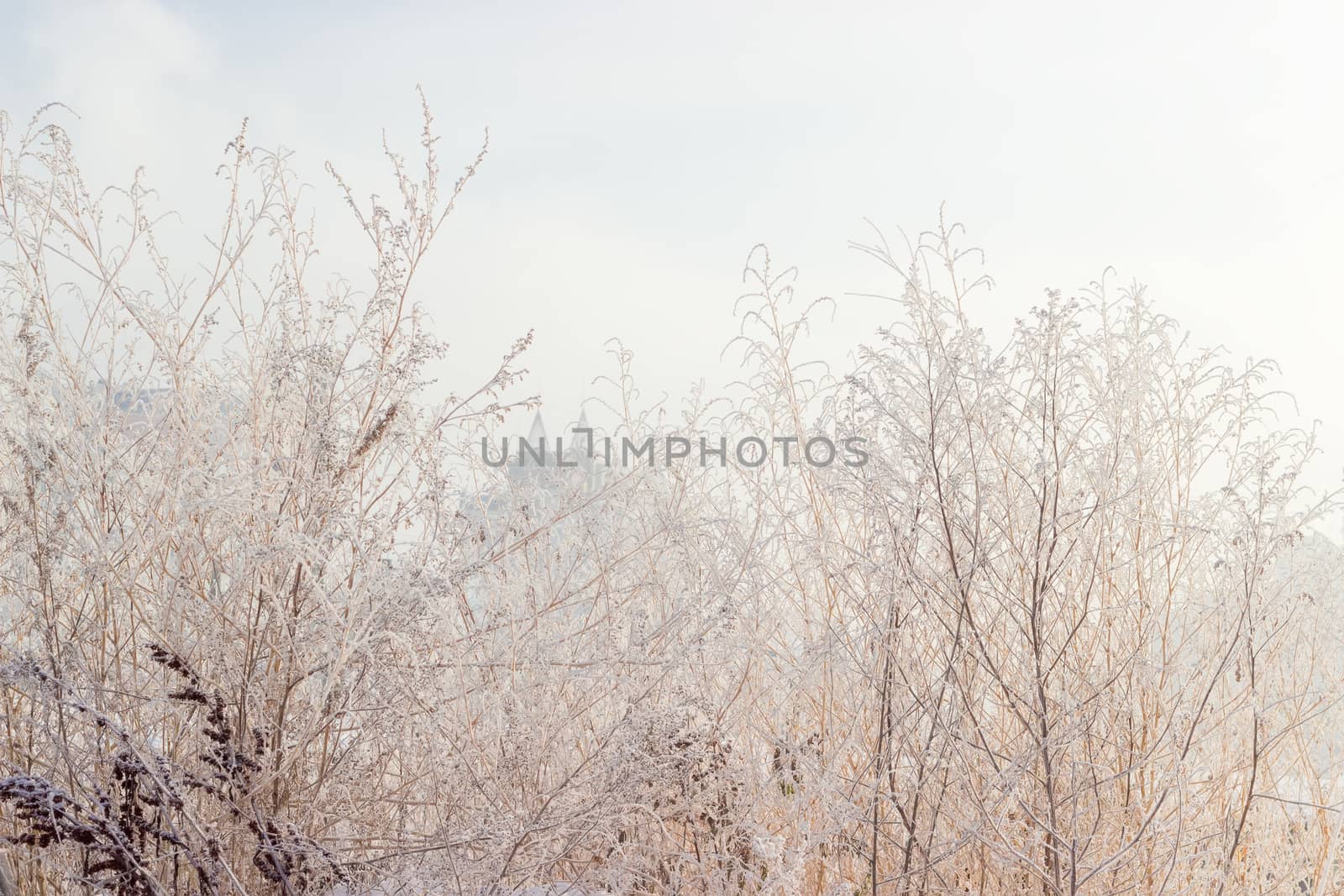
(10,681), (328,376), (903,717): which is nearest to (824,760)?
(903,717)

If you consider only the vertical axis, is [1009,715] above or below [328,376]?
below

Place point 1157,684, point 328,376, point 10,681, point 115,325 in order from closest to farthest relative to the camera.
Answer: point 10,681 < point 328,376 < point 1157,684 < point 115,325

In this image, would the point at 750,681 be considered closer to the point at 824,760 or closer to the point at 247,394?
the point at 824,760

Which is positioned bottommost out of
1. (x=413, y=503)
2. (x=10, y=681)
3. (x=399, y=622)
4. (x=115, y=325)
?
(x=10, y=681)

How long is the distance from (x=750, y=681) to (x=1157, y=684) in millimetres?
972

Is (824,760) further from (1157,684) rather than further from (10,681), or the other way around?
(10,681)

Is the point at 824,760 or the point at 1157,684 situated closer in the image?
the point at 824,760

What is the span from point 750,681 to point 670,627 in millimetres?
519

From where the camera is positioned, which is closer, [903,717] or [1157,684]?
[903,717]

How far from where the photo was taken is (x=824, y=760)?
2.06 meters

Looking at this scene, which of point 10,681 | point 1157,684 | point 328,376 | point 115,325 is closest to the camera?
point 10,681

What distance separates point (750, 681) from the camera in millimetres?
2463

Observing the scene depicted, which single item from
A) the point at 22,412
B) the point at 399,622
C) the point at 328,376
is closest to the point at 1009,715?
the point at 399,622

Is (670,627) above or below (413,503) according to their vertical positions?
below
